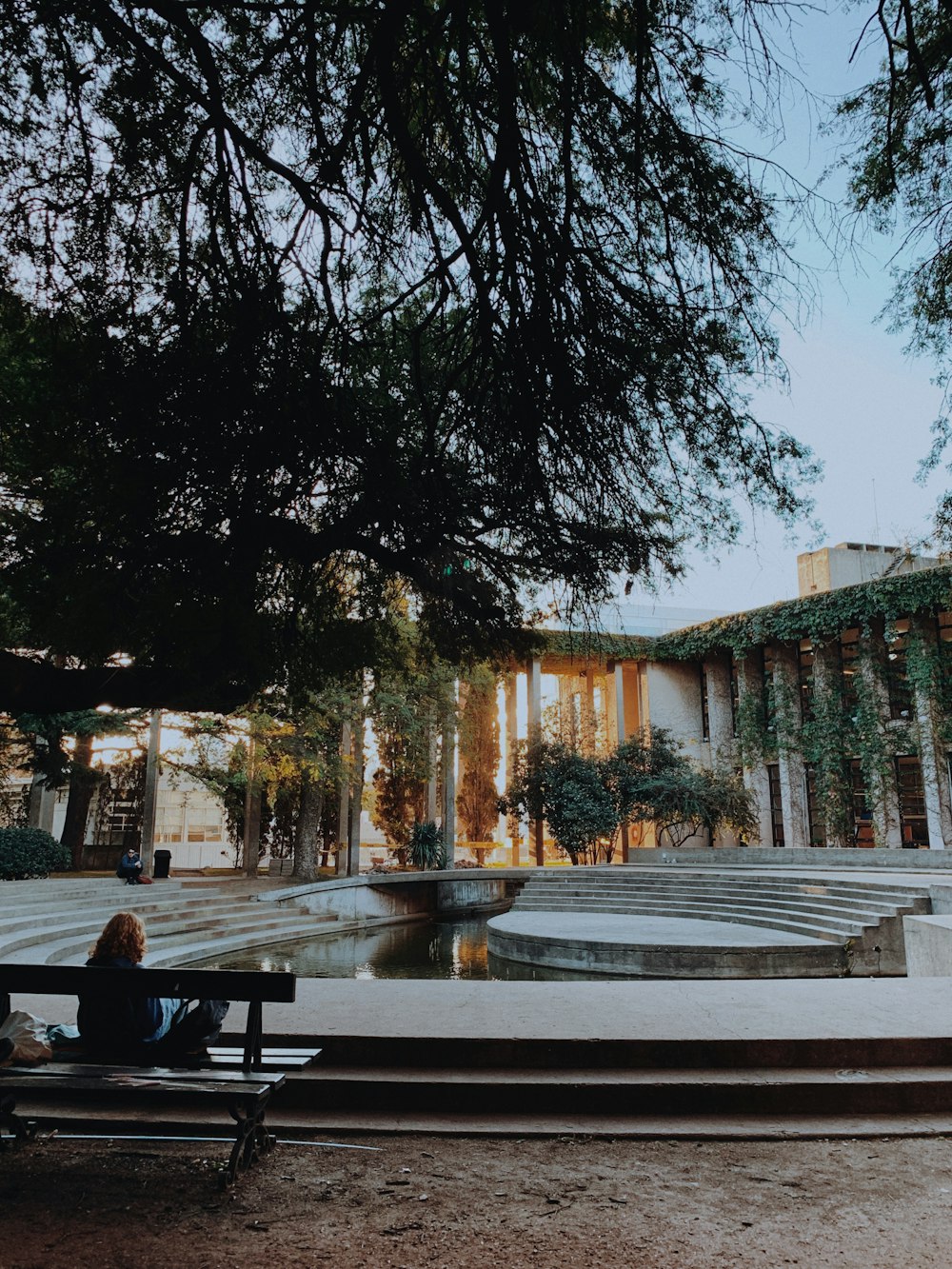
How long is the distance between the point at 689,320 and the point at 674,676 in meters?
27.4

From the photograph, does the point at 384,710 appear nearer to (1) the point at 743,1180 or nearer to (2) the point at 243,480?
(2) the point at 243,480

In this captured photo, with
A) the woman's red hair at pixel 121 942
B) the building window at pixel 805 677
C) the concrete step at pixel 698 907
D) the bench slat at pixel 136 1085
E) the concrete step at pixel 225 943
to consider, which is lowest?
the concrete step at pixel 225 943

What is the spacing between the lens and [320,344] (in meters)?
4.29

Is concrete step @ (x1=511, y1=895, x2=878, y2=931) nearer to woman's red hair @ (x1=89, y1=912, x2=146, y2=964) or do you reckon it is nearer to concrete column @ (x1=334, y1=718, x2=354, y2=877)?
concrete column @ (x1=334, y1=718, x2=354, y2=877)

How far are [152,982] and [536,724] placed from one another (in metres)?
23.7

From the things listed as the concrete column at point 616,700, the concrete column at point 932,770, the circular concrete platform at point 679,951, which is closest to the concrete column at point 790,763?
the concrete column at point 932,770

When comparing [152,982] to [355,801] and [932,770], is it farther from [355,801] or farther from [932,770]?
[932,770]

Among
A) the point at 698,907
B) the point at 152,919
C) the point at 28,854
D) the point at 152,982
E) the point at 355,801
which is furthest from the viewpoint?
the point at 355,801

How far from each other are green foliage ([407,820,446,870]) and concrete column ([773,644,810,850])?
10.2 m

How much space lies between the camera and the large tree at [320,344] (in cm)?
410

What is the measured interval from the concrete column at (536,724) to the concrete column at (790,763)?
7.08 metres

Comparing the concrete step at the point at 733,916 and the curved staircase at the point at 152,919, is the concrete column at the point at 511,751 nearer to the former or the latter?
the concrete step at the point at 733,916

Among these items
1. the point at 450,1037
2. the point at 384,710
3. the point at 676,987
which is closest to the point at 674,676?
the point at 384,710

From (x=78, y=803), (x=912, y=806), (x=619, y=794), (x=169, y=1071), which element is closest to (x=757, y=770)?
(x=619, y=794)
